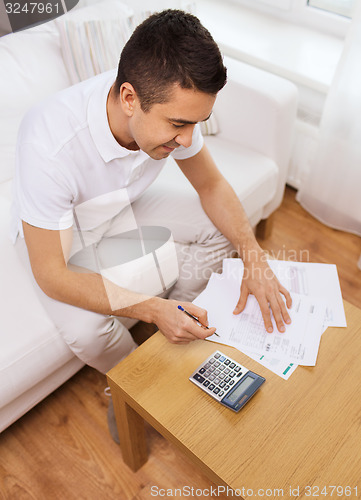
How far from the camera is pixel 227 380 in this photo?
39.3 inches

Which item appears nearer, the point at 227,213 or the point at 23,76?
the point at 227,213

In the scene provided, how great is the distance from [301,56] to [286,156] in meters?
0.52

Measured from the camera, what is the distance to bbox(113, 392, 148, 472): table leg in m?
1.10

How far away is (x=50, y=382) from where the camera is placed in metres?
1.31

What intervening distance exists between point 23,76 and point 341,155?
47.3 inches

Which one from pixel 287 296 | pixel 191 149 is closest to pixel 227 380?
pixel 287 296

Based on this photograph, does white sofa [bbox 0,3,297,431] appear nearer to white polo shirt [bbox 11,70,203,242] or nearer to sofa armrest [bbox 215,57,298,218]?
sofa armrest [bbox 215,57,298,218]

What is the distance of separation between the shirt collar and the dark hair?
161 millimetres

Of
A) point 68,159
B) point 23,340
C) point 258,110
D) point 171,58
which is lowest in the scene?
point 23,340

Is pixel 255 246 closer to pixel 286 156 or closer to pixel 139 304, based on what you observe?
pixel 139 304

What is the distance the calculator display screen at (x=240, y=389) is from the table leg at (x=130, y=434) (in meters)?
0.26

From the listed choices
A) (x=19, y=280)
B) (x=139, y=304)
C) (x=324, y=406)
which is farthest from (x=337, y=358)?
(x=19, y=280)

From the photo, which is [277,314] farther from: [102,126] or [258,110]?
[258,110]

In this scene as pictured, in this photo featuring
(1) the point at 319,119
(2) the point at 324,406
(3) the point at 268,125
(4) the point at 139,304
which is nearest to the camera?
(2) the point at 324,406
